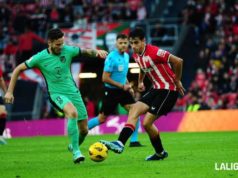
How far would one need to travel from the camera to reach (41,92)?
34125mm

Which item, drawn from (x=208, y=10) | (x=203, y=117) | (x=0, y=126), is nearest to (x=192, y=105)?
(x=203, y=117)

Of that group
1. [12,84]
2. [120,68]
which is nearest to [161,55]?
[12,84]

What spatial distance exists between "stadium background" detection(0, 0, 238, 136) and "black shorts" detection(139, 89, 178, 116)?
48.1 ft

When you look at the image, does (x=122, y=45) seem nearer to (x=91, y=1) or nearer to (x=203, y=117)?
(x=203, y=117)

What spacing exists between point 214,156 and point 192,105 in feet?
52.9

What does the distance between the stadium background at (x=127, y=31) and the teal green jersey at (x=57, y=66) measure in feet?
48.4

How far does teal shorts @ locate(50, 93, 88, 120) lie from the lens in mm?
12998

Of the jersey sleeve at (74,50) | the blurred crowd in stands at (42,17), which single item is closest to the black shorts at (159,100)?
the jersey sleeve at (74,50)

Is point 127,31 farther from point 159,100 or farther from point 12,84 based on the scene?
point 12,84

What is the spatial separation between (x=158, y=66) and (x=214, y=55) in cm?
1866

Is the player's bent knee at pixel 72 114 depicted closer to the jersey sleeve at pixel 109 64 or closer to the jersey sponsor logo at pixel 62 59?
the jersey sponsor logo at pixel 62 59

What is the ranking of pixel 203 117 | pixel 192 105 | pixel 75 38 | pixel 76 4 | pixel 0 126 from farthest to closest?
pixel 76 4
pixel 75 38
pixel 192 105
pixel 203 117
pixel 0 126

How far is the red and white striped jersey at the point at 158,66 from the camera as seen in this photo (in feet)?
42.9

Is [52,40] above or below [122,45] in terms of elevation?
above
